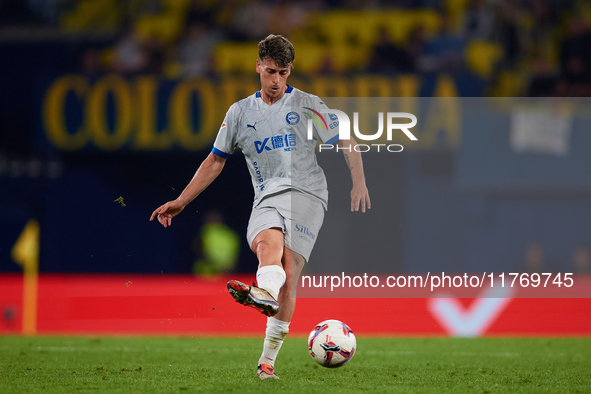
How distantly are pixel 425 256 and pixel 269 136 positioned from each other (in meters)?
4.34

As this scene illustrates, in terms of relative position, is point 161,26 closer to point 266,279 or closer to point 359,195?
point 359,195

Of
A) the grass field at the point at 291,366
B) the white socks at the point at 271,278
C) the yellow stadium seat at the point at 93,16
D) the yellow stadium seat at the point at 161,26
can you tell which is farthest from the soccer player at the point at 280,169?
the yellow stadium seat at the point at 93,16

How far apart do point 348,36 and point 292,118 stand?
8654mm

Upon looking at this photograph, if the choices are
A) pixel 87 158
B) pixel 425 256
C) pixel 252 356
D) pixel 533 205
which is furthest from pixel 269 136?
pixel 87 158

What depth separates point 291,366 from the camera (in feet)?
20.5

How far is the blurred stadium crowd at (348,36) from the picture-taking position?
12375 millimetres

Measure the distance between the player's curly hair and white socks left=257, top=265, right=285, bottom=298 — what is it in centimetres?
129

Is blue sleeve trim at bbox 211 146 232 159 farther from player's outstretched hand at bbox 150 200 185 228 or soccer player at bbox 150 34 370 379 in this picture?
player's outstretched hand at bbox 150 200 185 228

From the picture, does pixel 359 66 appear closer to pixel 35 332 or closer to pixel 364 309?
pixel 364 309

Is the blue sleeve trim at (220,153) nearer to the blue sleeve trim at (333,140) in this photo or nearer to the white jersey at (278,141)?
the white jersey at (278,141)

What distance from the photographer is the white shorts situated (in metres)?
5.13

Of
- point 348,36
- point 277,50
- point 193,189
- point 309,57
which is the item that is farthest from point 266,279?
point 348,36

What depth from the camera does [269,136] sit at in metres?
5.27

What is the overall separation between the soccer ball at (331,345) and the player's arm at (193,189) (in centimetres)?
123
